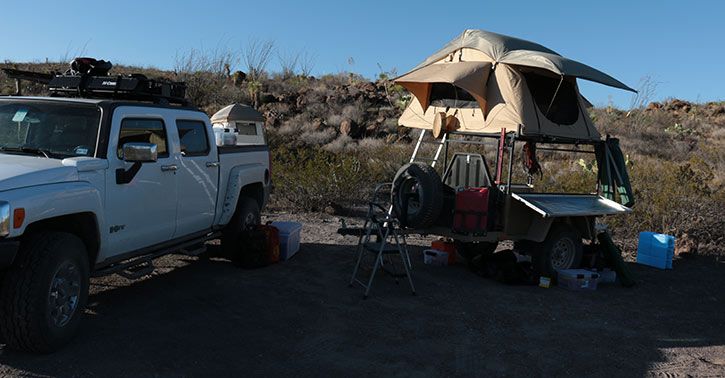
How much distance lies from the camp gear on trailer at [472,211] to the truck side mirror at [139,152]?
12.9 feet

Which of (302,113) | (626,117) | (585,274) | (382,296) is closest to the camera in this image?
(382,296)

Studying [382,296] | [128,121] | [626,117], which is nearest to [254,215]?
[382,296]

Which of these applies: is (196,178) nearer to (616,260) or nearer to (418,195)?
(418,195)

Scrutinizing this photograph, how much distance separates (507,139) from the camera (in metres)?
8.12

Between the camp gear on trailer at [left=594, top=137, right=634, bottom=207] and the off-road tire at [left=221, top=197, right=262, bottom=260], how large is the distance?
16.0ft

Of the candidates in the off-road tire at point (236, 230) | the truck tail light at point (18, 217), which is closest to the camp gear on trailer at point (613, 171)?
the off-road tire at point (236, 230)

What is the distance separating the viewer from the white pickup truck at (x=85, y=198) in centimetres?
454

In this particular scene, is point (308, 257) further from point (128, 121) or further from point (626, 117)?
point (626, 117)

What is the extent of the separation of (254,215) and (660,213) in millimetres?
7330

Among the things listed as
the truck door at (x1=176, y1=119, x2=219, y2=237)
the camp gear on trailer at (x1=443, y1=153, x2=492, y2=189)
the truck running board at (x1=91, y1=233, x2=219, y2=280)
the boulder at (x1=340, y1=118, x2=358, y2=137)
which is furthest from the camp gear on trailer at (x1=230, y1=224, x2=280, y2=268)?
the boulder at (x1=340, y1=118, x2=358, y2=137)

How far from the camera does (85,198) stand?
502 cm

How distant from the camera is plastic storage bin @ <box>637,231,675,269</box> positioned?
9531mm

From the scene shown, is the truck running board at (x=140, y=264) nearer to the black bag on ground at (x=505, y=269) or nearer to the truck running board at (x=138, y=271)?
the truck running board at (x=138, y=271)

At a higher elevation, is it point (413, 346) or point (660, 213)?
point (660, 213)
